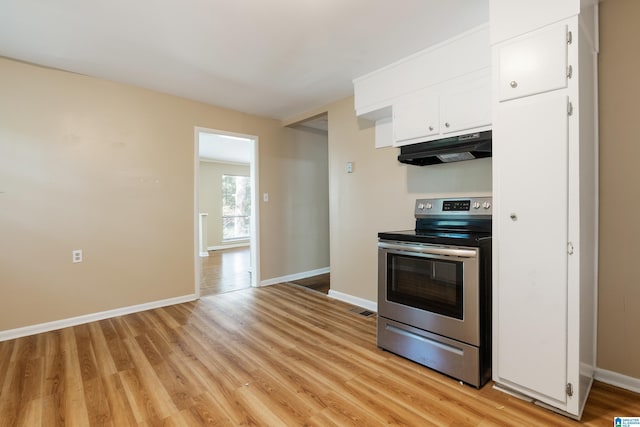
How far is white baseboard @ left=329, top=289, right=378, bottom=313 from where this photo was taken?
3387mm

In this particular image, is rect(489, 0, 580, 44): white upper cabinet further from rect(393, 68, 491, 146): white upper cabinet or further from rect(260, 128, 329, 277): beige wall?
rect(260, 128, 329, 277): beige wall

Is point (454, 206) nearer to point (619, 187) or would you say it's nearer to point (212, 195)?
point (619, 187)

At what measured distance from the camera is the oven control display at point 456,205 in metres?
2.41

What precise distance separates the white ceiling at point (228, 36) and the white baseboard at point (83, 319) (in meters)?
2.45

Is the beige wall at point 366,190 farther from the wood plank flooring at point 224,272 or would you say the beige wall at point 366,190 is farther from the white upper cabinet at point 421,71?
the wood plank flooring at point 224,272

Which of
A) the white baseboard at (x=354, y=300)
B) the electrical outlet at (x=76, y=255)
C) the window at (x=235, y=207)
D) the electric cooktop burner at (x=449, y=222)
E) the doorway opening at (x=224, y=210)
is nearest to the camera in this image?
the electric cooktop burner at (x=449, y=222)

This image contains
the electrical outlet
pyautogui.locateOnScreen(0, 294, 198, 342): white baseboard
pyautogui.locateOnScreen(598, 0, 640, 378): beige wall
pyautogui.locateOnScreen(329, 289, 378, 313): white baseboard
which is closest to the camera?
pyautogui.locateOnScreen(598, 0, 640, 378): beige wall

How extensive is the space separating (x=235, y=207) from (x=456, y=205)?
751 centimetres

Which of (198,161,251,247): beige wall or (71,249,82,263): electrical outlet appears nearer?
(71,249,82,263): electrical outlet

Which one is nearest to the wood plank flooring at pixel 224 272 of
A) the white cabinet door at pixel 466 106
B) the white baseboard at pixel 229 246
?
the white baseboard at pixel 229 246

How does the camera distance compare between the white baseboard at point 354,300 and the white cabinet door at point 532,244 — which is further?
the white baseboard at point 354,300

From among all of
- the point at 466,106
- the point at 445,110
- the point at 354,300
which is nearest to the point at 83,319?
the point at 354,300

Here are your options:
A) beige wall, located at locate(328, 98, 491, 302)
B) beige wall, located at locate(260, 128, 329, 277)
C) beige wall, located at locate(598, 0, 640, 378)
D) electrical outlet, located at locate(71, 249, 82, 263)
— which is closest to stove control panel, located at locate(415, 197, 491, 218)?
beige wall, located at locate(328, 98, 491, 302)

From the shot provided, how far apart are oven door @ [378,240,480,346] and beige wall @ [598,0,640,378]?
0.84 m
